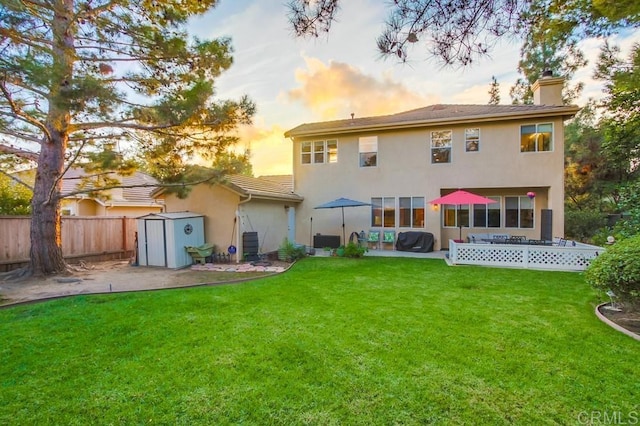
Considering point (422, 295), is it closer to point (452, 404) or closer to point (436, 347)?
point (436, 347)

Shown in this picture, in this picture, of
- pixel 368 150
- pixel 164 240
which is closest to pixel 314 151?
pixel 368 150

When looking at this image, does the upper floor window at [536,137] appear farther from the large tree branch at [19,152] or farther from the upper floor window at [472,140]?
the large tree branch at [19,152]

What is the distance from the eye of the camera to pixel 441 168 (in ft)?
40.6

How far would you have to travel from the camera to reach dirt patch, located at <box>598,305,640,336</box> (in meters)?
4.43

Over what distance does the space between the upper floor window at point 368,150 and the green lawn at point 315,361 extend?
8141 millimetres

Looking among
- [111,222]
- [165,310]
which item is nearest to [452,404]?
[165,310]

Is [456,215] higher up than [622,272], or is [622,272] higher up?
[456,215]

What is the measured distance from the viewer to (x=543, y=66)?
2098 cm

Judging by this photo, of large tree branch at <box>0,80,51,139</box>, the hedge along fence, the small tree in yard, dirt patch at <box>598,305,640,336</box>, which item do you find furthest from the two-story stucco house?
large tree branch at <box>0,80,51,139</box>

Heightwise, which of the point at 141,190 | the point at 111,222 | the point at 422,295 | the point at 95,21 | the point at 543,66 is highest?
the point at 543,66

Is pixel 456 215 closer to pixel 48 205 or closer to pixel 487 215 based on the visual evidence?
pixel 487 215

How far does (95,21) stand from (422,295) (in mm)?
8914

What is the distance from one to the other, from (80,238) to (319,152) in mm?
9422

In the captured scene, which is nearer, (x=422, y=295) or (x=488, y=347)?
(x=488, y=347)
